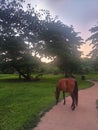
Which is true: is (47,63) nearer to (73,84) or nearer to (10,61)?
(10,61)

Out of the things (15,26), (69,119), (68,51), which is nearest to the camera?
(69,119)

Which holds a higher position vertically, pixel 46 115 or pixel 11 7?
pixel 11 7

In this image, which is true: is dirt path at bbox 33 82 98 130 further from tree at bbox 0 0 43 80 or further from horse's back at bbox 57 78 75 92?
tree at bbox 0 0 43 80

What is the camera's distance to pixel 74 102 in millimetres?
14344

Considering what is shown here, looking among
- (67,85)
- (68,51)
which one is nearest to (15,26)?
(67,85)

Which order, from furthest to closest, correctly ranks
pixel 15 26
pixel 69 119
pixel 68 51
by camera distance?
pixel 68 51 < pixel 15 26 < pixel 69 119

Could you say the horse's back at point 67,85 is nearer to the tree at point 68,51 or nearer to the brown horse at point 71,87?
the brown horse at point 71,87

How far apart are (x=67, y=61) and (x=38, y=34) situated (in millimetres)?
32263

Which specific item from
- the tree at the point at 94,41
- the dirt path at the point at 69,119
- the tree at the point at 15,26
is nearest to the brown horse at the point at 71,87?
the dirt path at the point at 69,119

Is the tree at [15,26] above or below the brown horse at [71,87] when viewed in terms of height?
above

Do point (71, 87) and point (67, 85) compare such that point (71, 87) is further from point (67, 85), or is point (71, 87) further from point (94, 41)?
point (94, 41)

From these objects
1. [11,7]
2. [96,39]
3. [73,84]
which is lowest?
[73,84]

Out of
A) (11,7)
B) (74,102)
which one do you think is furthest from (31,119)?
(11,7)

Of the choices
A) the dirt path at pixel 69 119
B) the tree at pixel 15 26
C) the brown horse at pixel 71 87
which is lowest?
the dirt path at pixel 69 119
